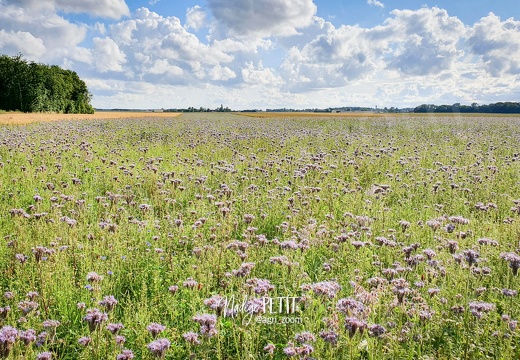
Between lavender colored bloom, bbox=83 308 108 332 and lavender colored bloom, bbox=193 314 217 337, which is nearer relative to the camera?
lavender colored bloom, bbox=193 314 217 337

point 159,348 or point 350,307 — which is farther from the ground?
point 350,307

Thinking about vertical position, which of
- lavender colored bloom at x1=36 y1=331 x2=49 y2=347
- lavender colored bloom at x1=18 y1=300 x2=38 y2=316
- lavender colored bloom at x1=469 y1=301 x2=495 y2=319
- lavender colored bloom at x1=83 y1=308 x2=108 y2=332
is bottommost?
lavender colored bloom at x1=36 y1=331 x2=49 y2=347

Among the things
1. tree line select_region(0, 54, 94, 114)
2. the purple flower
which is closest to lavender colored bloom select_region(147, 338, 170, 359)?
the purple flower

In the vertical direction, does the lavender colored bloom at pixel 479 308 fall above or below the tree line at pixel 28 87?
below

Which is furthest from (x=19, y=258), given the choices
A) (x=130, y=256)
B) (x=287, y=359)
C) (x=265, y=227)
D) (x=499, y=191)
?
(x=499, y=191)

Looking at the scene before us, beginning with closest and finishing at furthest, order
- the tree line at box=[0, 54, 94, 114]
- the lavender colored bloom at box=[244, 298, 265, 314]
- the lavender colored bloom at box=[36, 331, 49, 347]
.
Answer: the lavender colored bloom at box=[244, 298, 265, 314]
the lavender colored bloom at box=[36, 331, 49, 347]
the tree line at box=[0, 54, 94, 114]

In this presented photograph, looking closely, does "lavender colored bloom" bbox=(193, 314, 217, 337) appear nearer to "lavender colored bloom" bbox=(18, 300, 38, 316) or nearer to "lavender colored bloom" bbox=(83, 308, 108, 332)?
"lavender colored bloom" bbox=(83, 308, 108, 332)

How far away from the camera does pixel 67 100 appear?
226 feet

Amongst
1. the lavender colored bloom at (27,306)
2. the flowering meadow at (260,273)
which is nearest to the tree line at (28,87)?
the flowering meadow at (260,273)

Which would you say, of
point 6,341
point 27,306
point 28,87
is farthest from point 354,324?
point 28,87

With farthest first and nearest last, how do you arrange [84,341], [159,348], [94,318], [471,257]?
1. [471,257]
2. [84,341]
3. [94,318]
4. [159,348]

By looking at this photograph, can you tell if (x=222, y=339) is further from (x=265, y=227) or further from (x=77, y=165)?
(x=77, y=165)

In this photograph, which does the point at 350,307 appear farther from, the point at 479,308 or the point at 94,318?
the point at 94,318

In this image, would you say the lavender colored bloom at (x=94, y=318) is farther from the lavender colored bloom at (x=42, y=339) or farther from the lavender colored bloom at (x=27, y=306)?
the lavender colored bloom at (x=27, y=306)
